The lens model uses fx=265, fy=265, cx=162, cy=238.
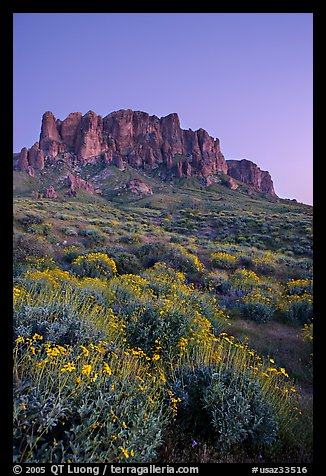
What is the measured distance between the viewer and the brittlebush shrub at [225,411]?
277 cm

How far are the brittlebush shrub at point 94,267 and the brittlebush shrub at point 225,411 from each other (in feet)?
21.3

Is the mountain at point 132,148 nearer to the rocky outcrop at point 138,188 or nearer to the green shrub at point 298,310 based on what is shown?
the rocky outcrop at point 138,188

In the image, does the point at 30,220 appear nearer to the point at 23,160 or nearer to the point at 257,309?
the point at 257,309

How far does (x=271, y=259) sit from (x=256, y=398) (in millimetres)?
12746

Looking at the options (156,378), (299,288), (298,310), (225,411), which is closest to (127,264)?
(298,310)

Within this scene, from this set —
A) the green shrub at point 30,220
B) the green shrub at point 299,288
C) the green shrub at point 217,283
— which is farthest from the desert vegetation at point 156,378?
the green shrub at point 30,220

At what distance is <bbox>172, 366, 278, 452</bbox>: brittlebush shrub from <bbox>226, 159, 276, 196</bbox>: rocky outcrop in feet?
A: 462

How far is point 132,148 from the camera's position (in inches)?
4648

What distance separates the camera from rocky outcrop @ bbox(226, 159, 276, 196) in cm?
13812

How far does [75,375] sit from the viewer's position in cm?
259
